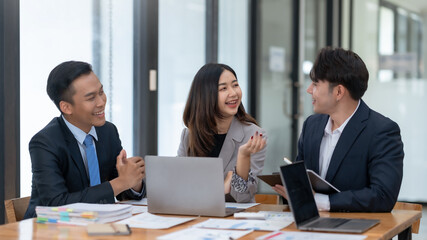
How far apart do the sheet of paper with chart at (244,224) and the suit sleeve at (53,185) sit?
535 millimetres

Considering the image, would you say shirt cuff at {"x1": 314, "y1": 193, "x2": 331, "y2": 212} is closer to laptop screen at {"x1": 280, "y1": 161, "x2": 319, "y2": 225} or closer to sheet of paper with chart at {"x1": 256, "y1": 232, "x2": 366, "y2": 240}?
laptop screen at {"x1": 280, "y1": 161, "x2": 319, "y2": 225}

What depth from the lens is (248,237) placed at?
230 centimetres

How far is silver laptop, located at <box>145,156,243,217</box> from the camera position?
105 inches

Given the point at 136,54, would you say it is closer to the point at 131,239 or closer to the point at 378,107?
the point at 131,239

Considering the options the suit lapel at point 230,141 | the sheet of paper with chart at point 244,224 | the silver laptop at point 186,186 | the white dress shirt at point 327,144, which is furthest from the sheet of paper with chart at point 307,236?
the suit lapel at point 230,141

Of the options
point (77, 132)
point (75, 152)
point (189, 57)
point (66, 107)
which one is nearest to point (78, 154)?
point (75, 152)

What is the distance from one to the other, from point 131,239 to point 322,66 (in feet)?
4.07

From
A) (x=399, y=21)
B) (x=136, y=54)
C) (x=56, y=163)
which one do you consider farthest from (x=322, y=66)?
(x=399, y=21)

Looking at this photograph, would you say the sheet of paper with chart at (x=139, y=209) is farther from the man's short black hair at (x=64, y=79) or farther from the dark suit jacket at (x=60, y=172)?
the man's short black hair at (x=64, y=79)

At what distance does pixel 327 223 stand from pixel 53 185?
1156mm

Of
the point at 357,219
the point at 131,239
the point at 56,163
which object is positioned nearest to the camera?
the point at 131,239

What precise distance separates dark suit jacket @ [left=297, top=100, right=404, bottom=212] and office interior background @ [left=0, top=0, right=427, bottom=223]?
1913 millimetres

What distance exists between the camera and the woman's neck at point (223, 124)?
3.56 m

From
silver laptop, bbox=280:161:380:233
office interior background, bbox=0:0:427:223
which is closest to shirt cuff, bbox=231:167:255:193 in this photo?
silver laptop, bbox=280:161:380:233
